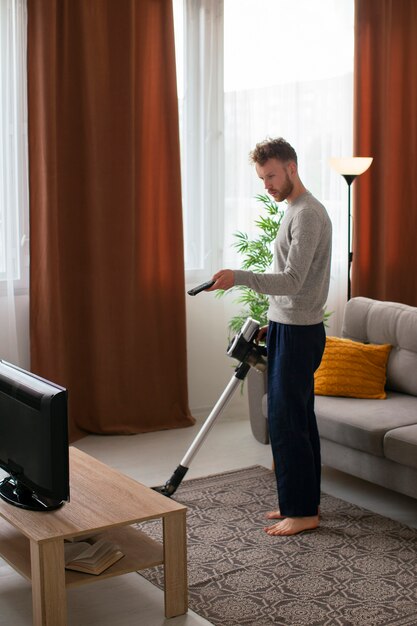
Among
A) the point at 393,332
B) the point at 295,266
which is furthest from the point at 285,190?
the point at 393,332

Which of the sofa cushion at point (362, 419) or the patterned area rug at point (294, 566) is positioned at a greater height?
the sofa cushion at point (362, 419)

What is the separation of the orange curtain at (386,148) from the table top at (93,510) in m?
3.06

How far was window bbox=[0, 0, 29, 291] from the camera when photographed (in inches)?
171

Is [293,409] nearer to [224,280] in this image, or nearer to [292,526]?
[292,526]

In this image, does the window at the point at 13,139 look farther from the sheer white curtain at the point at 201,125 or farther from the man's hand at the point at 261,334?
the man's hand at the point at 261,334

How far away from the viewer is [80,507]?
2730 millimetres

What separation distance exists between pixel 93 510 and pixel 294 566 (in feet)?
2.66

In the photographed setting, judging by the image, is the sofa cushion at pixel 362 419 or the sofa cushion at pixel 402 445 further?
the sofa cushion at pixel 362 419

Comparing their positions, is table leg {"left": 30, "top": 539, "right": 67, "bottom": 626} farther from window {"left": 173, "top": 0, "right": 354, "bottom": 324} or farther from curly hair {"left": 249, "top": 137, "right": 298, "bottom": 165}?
window {"left": 173, "top": 0, "right": 354, "bottom": 324}

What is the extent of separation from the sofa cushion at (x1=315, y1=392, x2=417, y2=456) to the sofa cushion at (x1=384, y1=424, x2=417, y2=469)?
0.04 meters

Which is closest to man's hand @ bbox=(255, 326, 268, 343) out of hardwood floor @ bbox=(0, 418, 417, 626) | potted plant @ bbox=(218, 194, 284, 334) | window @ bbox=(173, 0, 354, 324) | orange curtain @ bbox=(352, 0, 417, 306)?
hardwood floor @ bbox=(0, 418, 417, 626)

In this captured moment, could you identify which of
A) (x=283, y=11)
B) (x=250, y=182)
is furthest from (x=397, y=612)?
(x=283, y=11)

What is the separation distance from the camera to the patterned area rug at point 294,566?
9.14ft

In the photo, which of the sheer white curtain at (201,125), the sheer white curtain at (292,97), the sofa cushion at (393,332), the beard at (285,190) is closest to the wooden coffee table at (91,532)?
the beard at (285,190)
